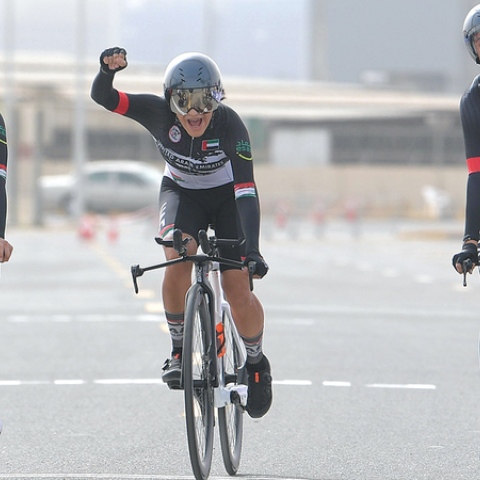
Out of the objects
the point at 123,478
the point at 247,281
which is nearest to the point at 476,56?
the point at 247,281

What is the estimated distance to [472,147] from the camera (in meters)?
6.22

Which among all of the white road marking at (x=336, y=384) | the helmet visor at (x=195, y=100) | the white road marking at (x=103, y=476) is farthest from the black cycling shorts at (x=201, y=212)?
the white road marking at (x=336, y=384)

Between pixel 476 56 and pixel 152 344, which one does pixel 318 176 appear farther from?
pixel 476 56

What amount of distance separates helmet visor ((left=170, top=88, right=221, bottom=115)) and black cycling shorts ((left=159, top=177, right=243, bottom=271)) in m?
0.55

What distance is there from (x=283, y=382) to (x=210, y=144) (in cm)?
342

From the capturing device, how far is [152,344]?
1152 cm

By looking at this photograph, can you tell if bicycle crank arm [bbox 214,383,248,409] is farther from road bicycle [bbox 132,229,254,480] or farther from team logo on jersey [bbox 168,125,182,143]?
team logo on jersey [bbox 168,125,182,143]

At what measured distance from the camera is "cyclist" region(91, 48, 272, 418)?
242 inches

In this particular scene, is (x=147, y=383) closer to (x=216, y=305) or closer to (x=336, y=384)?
(x=336, y=384)

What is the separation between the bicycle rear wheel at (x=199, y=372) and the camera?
5.66 m

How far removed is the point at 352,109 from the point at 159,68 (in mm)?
22057

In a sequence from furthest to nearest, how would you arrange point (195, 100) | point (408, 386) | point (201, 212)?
point (408, 386)
point (201, 212)
point (195, 100)

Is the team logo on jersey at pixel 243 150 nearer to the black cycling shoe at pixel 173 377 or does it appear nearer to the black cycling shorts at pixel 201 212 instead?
the black cycling shorts at pixel 201 212

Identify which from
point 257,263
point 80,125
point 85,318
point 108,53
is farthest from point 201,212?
point 80,125
